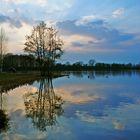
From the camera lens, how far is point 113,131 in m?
17.3

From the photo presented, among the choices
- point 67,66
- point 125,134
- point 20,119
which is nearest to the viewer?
point 125,134

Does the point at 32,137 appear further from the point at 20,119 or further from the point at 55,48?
the point at 55,48

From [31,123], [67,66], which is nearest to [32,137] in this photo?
[31,123]

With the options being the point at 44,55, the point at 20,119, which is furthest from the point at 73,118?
the point at 44,55

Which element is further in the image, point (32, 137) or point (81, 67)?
point (81, 67)

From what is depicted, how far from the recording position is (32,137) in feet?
51.2

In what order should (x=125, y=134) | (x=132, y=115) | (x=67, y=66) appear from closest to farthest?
(x=125, y=134) < (x=132, y=115) < (x=67, y=66)

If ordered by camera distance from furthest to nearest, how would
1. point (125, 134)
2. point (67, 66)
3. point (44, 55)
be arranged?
point (67, 66), point (44, 55), point (125, 134)

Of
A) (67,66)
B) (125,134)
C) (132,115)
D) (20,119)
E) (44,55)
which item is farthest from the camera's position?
(67,66)

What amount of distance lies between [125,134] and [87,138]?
1.97m

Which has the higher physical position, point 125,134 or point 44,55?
point 44,55

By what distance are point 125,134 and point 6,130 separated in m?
5.31

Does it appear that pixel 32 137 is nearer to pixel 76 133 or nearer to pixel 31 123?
pixel 76 133

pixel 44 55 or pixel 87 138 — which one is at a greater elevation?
pixel 44 55
